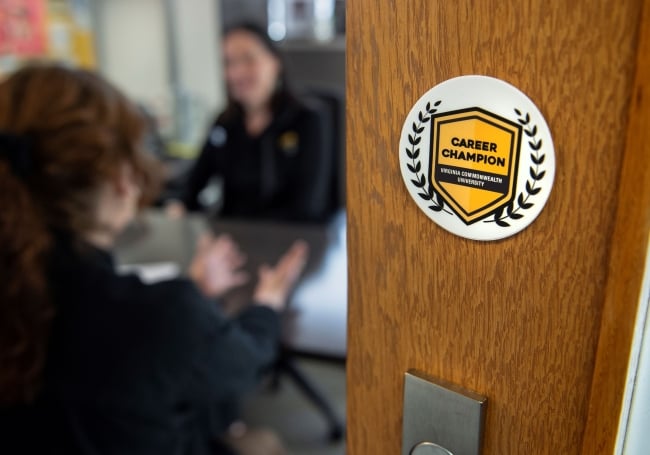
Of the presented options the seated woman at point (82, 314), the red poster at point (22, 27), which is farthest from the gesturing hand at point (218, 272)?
the red poster at point (22, 27)

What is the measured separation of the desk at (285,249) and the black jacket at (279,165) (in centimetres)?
18

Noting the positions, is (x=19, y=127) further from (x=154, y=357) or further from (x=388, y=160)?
(x=388, y=160)

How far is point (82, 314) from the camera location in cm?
103

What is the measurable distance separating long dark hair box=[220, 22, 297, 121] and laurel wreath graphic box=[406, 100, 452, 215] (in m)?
2.10

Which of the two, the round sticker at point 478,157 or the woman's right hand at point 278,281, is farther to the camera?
the woman's right hand at point 278,281

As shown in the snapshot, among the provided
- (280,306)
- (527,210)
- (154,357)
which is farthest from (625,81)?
(280,306)

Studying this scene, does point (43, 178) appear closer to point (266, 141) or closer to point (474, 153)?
point (474, 153)

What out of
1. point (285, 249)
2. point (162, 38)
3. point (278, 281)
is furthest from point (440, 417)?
point (162, 38)

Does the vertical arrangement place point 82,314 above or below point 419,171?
below

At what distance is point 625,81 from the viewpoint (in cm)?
35

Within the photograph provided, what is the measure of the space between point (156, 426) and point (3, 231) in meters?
0.42

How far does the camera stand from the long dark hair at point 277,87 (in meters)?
2.43

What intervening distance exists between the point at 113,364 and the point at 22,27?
3.41 meters

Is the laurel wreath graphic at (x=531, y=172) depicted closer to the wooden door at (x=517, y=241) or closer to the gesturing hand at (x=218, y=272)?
the wooden door at (x=517, y=241)
